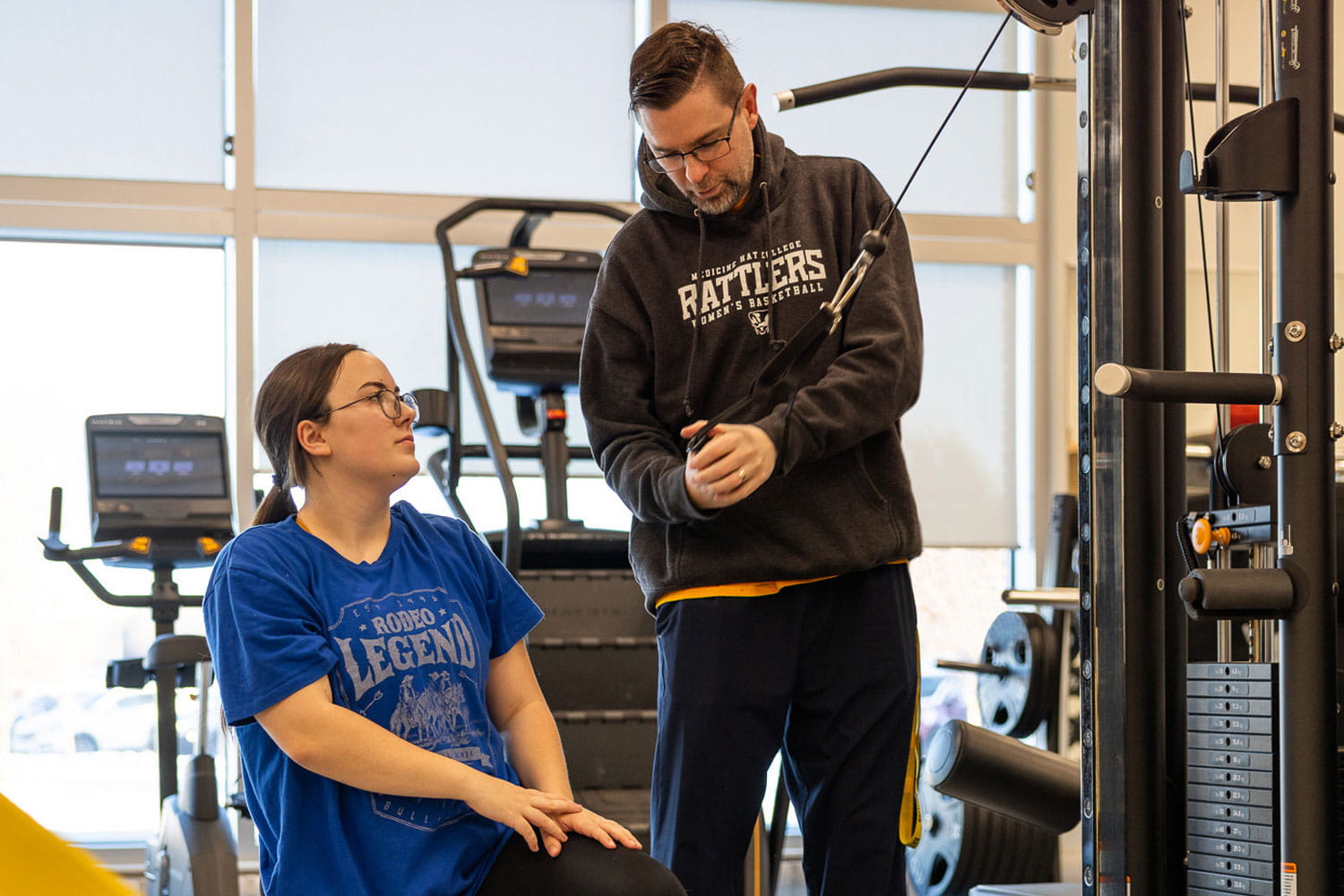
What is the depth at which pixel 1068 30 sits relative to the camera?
496 cm

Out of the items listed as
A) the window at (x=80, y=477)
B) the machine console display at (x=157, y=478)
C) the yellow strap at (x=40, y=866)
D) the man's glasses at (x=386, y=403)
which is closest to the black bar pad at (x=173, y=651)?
the machine console display at (x=157, y=478)

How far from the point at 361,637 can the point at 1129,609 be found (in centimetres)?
91

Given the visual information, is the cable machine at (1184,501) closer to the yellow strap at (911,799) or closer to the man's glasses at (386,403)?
the yellow strap at (911,799)

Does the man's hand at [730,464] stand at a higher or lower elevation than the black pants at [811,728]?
higher

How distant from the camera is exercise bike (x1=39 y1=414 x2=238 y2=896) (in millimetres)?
3180

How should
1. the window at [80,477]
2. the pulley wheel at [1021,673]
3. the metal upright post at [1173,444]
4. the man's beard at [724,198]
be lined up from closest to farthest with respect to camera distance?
1. the metal upright post at [1173,444]
2. the man's beard at [724,198]
3. the pulley wheel at [1021,673]
4. the window at [80,477]

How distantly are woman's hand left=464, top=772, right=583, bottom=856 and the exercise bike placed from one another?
5.43 ft

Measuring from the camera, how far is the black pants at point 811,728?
1.82 m

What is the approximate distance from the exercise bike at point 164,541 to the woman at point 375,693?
4.75ft

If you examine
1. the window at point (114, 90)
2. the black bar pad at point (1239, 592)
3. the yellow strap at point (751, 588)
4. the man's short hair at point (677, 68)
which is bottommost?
the yellow strap at point (751, 588)

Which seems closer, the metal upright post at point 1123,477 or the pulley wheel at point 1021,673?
the metal upright post at point 1123,477

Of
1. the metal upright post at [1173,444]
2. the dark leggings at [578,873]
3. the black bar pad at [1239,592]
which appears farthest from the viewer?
the metal upright post at [1173,444]

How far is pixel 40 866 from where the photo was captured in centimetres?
58

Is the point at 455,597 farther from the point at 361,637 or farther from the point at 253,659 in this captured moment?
the point at 253,659
